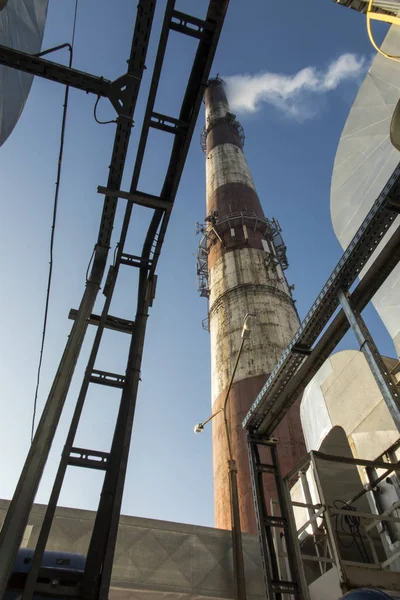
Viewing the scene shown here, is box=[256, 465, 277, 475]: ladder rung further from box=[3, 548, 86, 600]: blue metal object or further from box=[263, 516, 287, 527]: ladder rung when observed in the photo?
box=[3, 548, 86, 600]: blue metal object

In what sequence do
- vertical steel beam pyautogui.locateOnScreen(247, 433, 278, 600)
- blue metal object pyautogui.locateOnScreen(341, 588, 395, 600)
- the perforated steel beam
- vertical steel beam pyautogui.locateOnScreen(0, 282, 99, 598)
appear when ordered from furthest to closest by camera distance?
vertical steel beam pyautogui.locateOnScreen(247, 433, 278, 600), the perforated steel beam, vertical steel beam pyautogui.locateOnScreen(0, 282, 99, 598), blue metal object pyautogui.locateOnScreen(341, 588, 395, 600)

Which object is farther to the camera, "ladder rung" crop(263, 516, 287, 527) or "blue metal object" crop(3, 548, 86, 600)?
"ladder rung" crop(263, 516, 287, 527)

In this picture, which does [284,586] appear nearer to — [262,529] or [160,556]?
[262,529]

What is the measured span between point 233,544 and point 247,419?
2.76 meters

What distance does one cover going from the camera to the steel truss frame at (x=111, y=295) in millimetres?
5379

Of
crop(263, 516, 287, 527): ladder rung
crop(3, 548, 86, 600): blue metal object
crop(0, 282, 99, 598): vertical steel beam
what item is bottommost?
crop(3, 548, 86, 600): blue metal object

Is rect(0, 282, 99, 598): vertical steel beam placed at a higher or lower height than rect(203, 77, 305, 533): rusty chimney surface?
lower

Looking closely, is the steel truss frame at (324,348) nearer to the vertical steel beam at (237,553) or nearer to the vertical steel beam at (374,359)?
the vertical steel beam at (374,359)

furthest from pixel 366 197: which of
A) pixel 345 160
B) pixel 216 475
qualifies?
pixel 216 475

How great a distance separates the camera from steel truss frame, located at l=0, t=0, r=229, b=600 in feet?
17.6

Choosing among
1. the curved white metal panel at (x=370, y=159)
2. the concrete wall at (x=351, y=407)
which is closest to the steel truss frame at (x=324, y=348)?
the concrete wall at (x=351, y=407)

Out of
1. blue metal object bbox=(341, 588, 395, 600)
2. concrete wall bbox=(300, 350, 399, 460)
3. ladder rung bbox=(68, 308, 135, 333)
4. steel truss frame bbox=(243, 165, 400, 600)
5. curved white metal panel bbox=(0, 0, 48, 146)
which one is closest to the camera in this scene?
blue metal object bbox=(341, 588, 395, 600)

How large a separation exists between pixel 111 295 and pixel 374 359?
15.8 ft

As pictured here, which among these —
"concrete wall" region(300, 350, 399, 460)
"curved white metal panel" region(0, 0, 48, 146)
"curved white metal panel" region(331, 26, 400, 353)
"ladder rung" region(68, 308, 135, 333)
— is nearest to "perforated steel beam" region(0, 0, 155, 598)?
"ladder rung" region(68, 308, 135, 333)
